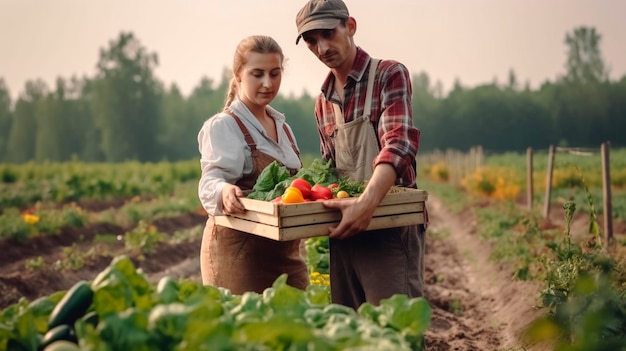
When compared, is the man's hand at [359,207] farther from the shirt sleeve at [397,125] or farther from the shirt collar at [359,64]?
the shirt collar at [359,64]

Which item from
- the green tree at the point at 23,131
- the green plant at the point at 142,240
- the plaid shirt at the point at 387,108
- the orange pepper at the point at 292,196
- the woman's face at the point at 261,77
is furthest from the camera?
the green tree at the point at 23,131

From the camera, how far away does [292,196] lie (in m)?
3.20

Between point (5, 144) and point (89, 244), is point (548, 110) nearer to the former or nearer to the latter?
point (5, 144)

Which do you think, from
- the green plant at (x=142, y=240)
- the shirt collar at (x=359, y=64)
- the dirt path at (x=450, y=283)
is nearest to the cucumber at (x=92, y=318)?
the shirt collar at (x=359, y=64)

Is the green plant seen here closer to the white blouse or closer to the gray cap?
the white blouse

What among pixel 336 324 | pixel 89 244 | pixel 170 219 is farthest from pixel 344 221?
pixel 170 219

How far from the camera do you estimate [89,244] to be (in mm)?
12469

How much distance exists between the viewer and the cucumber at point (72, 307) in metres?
2.14

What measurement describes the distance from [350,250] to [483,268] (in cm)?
648

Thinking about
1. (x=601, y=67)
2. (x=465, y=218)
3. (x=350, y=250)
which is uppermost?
(x=601, y=67)

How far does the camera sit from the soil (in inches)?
253

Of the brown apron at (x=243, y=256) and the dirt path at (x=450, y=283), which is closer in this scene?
→ the brown apron at (x=243, y=256)

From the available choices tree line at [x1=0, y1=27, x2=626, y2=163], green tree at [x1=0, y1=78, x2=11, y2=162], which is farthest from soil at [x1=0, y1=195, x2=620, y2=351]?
green tree at [x1=0, y1=78, x2=11, y2=162]

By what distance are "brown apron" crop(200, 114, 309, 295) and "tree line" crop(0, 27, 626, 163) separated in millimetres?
51053
